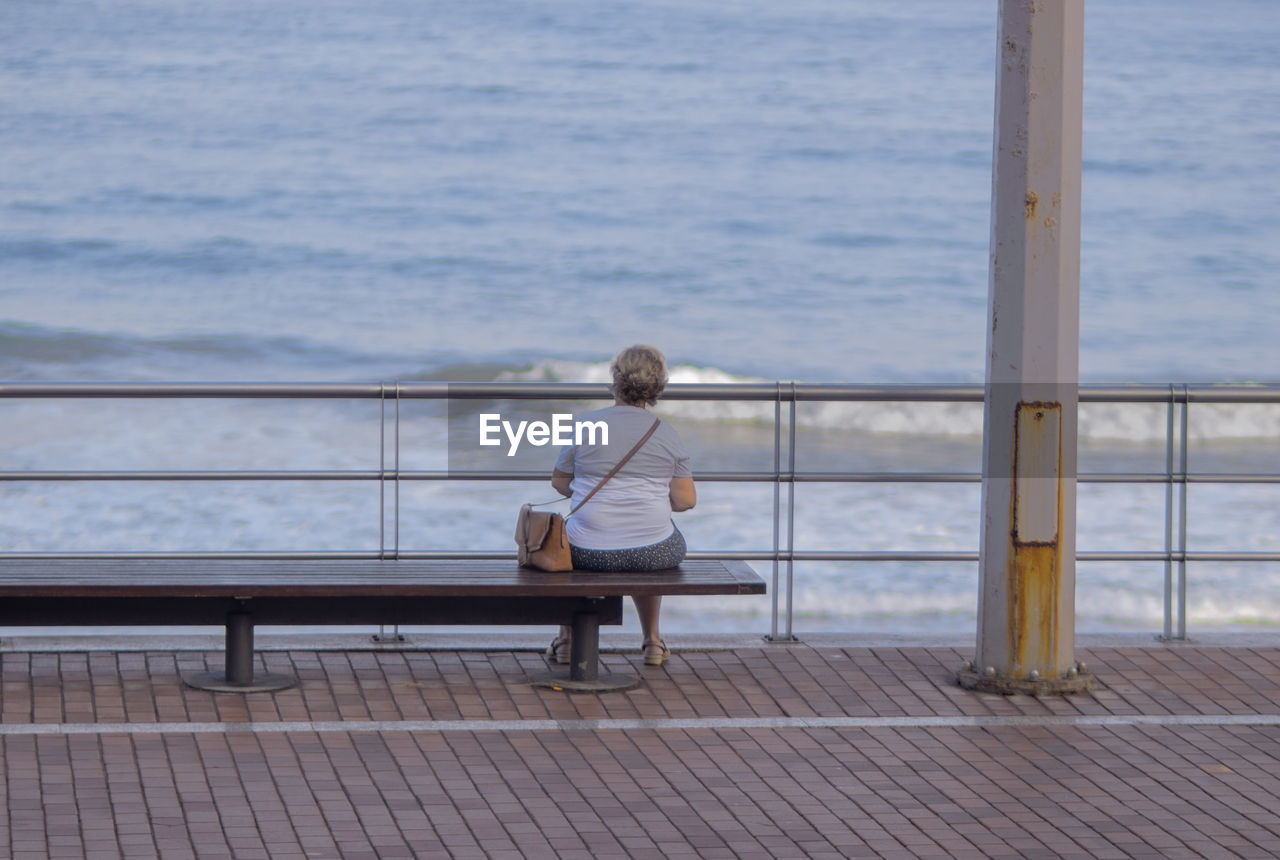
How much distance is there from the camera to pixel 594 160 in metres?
43.7

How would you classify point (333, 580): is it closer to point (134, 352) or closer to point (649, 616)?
point (649, 616)

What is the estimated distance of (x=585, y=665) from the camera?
22.3 feet

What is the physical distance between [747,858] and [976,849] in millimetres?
672

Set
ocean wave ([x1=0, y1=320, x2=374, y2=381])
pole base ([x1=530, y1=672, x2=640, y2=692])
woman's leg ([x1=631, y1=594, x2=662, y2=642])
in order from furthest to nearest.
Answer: ocean wave ([x1=0, y1=320, x2=374, y2=381])
woman's leg ([x1=631, y1=594, x2=662, y2=642])
pole base ([x1=530, y1=672, x2=640, y2=692])

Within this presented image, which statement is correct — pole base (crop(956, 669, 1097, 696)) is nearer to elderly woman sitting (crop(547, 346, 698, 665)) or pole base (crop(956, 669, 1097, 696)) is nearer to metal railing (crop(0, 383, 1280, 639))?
metal railing (crop(0, 383, 1280, 639))

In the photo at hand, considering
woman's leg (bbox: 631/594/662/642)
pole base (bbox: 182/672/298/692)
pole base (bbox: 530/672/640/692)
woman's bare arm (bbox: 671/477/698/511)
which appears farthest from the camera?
woman's leg (bbox: 631/594/662/642)

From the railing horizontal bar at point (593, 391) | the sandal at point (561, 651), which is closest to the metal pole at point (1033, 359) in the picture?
the railing horizontal bar at point (593, 391)

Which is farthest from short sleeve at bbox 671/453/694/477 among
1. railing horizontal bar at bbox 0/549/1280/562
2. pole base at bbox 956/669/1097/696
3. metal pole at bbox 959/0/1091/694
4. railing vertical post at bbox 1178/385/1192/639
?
railing vertical post at bbox 1178/385/1192/639

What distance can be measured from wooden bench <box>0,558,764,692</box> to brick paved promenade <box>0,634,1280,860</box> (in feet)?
0.80

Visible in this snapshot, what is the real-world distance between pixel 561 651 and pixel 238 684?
1345 millimetres

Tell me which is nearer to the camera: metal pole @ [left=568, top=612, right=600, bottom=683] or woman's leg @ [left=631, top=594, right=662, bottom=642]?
metal pole @ [left=568, top=612, right=600, bottom=683]

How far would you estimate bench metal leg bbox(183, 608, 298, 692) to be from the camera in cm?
659

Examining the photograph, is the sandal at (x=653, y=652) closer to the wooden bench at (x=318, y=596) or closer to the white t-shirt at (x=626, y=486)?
the wooden bench at (x=318, y=596)

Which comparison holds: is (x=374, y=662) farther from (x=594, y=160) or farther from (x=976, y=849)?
(x=594, y=160)
